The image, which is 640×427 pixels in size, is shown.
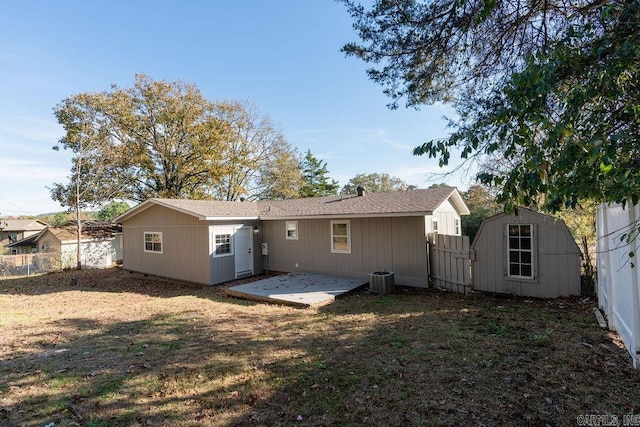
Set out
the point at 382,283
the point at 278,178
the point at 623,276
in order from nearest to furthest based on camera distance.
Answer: the point at 623,276 → the point at 382,283 → the point at 278,178

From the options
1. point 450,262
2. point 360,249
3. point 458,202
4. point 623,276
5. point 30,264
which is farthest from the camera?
point 30,264

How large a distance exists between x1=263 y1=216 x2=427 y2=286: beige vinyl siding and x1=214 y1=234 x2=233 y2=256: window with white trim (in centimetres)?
174

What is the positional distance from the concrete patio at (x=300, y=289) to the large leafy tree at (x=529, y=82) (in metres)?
5.28

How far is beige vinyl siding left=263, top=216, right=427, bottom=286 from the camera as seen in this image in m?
9.38

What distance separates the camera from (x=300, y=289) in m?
9.12

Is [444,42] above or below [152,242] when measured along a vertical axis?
above

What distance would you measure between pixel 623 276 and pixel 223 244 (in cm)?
1078

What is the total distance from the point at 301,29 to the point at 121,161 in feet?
52.7

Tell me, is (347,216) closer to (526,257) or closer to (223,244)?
(223,244)

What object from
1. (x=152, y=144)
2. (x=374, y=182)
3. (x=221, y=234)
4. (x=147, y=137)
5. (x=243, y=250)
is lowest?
(x=243, y=250)

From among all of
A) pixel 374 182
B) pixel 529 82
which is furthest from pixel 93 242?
pixel 374 182

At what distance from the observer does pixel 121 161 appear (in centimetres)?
2030

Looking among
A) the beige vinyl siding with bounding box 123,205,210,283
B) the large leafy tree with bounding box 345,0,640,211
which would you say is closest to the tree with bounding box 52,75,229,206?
the beige vinyl siding with bounding box 123,205,210,283

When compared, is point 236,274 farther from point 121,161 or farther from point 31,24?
point 121,161
